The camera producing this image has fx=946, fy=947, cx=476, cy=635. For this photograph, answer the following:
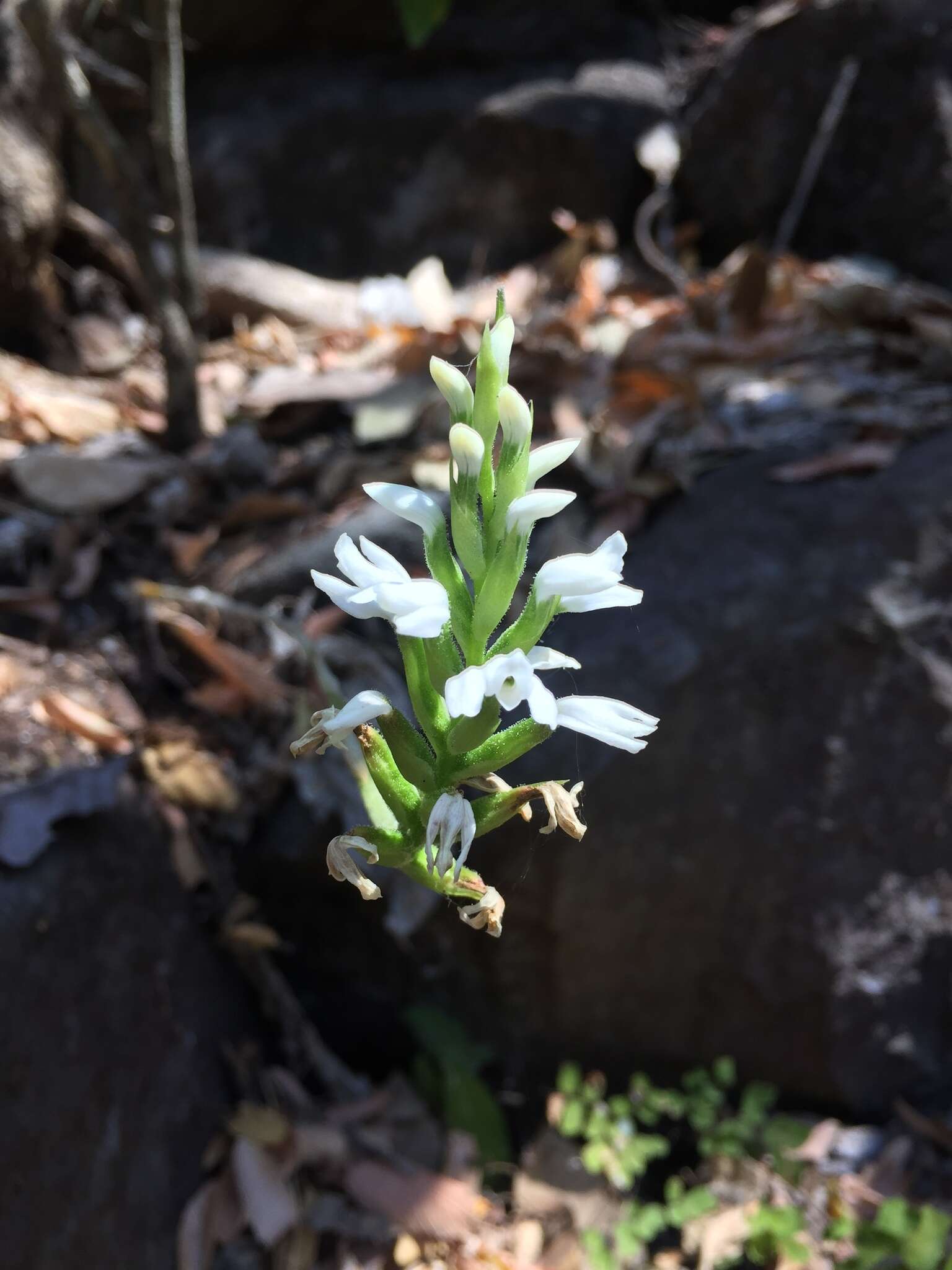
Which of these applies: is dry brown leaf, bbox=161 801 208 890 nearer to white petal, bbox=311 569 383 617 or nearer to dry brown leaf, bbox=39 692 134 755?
dry brown leaf, bbox=39 692 134 755

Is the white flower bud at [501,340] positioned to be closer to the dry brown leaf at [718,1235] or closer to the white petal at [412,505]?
the white petal at [412,505]

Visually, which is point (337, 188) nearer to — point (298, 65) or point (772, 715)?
point (298, 65)

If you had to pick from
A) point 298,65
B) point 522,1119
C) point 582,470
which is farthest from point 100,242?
point 522,1119

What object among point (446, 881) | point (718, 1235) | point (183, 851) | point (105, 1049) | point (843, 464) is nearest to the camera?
point (446, 881)

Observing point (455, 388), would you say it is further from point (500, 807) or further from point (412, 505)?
point (500, 807)

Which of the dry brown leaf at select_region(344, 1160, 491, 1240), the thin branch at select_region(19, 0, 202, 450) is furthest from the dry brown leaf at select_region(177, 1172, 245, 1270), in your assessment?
the thin branch at select_region(19, 0, 202, 450)

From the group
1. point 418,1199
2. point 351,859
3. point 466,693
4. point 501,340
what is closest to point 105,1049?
point 418,1199
